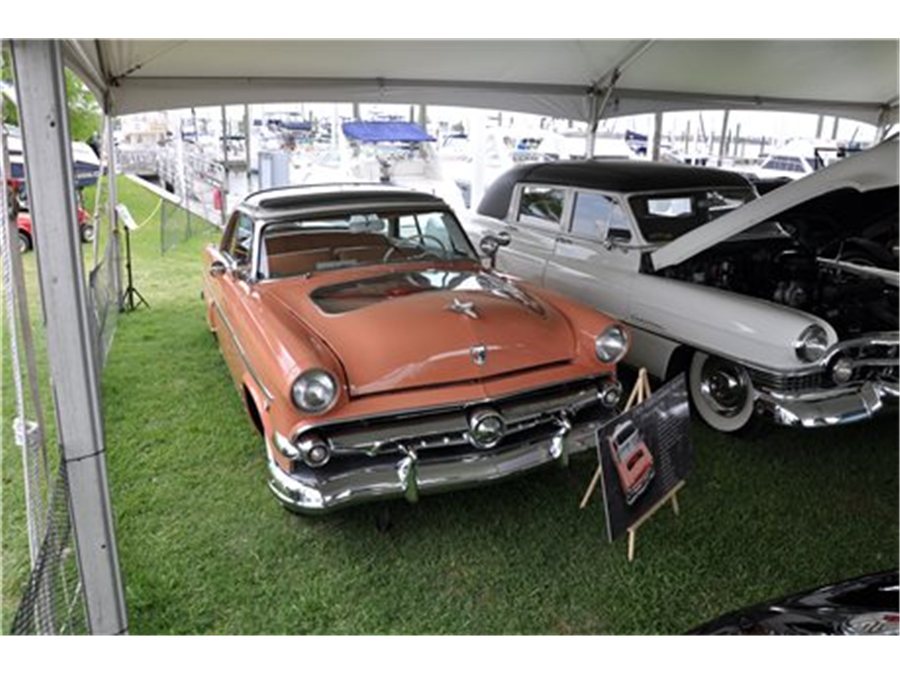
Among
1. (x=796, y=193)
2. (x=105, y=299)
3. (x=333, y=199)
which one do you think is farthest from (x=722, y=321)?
(x=105, y=299)

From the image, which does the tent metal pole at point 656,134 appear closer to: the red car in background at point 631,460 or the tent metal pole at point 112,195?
the tent metal pole at point 112,195

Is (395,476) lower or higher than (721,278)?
lower

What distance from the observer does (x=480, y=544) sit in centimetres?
346

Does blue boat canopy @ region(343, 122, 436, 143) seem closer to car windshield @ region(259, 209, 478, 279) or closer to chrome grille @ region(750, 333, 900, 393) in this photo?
car windshield @ region(259, 209, 478, 279)

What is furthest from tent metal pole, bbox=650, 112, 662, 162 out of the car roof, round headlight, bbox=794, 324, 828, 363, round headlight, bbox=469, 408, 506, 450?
round headlight, bbox=469, 408, 506, 450

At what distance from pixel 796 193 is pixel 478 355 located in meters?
2.24

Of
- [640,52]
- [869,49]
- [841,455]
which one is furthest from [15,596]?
[869,49]

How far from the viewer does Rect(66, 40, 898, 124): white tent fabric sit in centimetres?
596

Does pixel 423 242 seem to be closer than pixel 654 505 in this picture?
No

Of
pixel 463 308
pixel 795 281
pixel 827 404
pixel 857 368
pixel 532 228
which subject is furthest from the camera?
pixel 532 228

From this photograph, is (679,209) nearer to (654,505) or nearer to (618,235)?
(618,235)

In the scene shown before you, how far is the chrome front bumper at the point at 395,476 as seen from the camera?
3.07m

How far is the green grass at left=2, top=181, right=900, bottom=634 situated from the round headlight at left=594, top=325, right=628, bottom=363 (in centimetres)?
85

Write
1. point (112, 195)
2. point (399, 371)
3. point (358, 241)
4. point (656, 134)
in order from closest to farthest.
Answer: point (399, 371)
point (358, 241)
point (112, 195)
point (656, 134)
